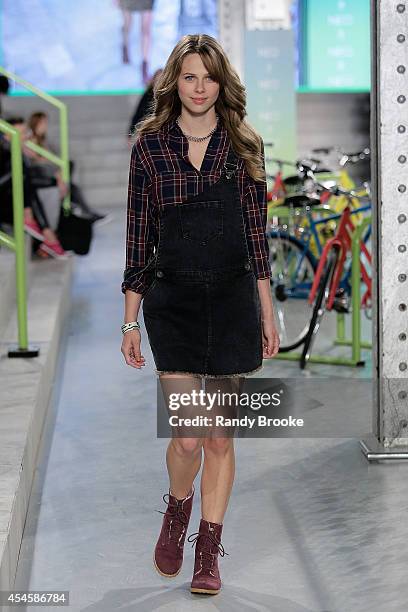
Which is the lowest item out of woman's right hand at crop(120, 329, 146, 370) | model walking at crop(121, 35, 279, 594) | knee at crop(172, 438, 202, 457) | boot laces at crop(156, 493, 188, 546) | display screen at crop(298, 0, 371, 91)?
boot laces at crop(156, 493, 188, 546)

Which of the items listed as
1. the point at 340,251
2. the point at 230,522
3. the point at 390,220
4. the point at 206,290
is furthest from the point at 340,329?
the point at 206,290

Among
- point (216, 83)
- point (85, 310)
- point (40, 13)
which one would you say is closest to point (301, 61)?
point (40, 13)

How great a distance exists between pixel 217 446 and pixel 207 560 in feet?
1.10

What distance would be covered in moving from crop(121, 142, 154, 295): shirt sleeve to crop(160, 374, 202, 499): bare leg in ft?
0.87

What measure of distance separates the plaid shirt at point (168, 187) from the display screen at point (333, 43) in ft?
49.7

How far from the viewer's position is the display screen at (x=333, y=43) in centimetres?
1819

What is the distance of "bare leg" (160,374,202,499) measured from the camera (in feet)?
11.5

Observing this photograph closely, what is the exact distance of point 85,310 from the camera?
8.70m

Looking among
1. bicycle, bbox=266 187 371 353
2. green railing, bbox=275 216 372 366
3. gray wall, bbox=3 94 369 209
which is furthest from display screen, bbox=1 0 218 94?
green railing, bbox=275 216 372 366

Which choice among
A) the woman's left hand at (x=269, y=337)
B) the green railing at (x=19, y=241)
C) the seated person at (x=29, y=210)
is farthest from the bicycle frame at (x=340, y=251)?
the woman's left hand at (x=269, y=337)

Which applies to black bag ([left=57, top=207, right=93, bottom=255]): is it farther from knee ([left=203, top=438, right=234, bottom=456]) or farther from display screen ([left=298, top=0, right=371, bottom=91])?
display screen ([left=298, top=0, right=371, bottom=91])

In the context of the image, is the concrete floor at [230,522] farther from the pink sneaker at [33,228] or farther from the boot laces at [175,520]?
the pink sneaker at [33,228]

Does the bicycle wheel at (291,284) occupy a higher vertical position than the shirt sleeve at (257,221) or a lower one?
lower

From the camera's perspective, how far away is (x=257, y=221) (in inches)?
137
